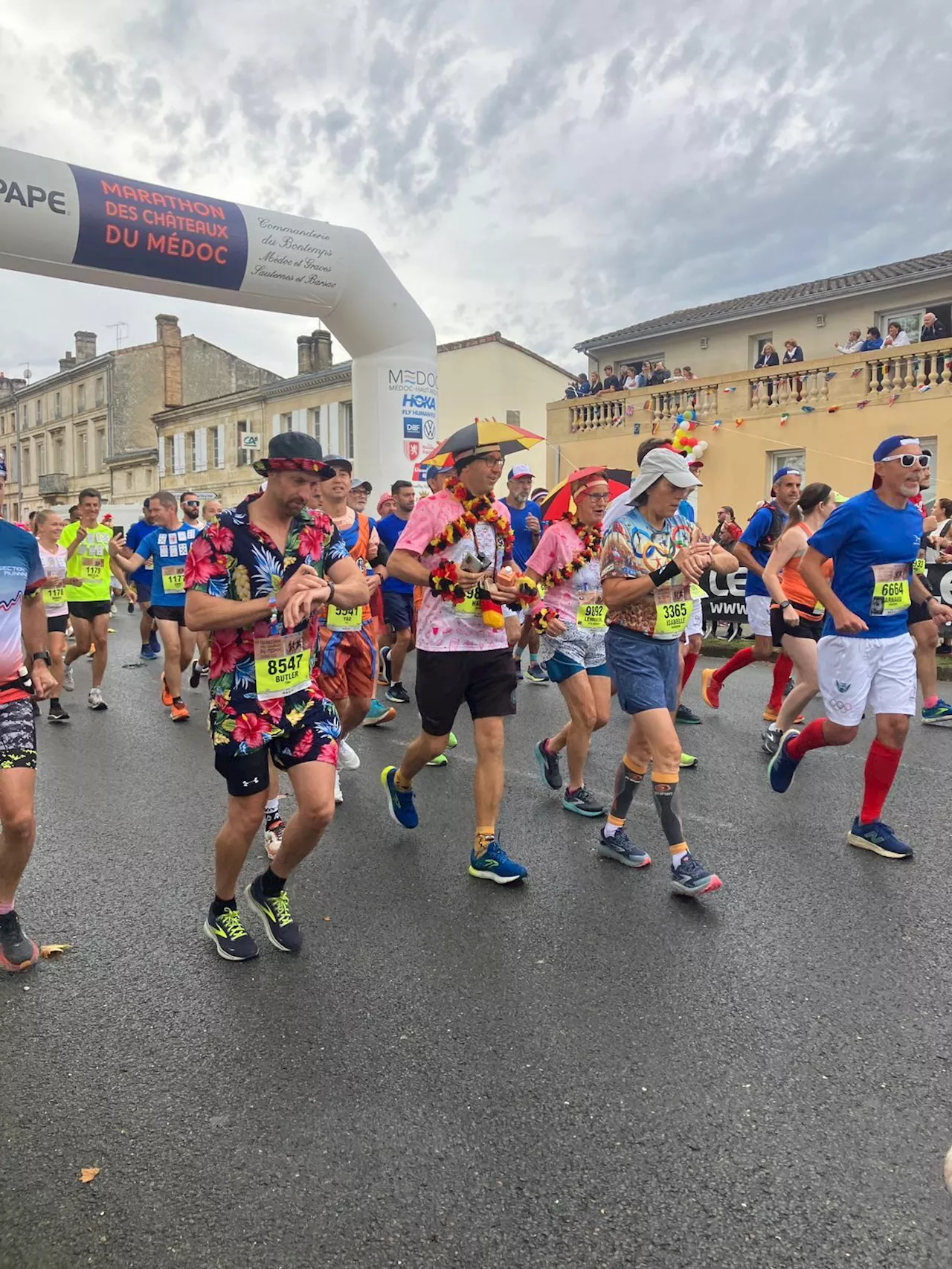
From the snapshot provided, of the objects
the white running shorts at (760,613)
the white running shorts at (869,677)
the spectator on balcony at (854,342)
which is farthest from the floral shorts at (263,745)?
the spectator on balcony at (854,342)

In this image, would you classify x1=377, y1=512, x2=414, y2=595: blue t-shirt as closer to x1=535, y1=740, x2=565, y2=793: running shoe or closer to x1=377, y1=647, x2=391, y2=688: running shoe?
x1=377, y1=647, x2=391, y2=688: running shoe

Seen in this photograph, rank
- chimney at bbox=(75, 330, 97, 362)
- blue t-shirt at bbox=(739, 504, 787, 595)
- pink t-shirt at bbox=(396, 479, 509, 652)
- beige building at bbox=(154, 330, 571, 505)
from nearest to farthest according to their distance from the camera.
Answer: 1. pink t-shirt at bbox=(396, 479, 509, 652)
2. blue t-shirt at bbox=(739, 504, 787, 595)
3. beige building at bbox=(154, 330, 571, 505)
4. chimney at bbox=(75, 330, 97, 362)

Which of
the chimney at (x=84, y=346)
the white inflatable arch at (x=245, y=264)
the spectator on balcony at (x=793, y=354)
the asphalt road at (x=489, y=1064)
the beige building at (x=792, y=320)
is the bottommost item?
the asphalt road at (x=489, y=1064)

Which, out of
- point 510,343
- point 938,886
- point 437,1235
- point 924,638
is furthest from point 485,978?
point 510,343

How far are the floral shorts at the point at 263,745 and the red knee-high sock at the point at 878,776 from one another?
282cm

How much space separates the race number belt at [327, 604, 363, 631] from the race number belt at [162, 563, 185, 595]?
3022 millimetres

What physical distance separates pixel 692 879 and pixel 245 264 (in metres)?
10.6

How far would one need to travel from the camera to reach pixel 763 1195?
2105 mm

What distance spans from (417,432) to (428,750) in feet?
31.0

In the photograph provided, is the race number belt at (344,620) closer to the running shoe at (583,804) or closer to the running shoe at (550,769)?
the running shoe at (550,769)

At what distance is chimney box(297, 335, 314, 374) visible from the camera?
38406mm

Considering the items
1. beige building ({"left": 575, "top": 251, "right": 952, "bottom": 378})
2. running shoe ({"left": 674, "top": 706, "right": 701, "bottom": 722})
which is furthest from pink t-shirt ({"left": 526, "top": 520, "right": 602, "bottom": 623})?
beige building ({"left": 575, "top": 251, "right": 952, "bottom": 378})

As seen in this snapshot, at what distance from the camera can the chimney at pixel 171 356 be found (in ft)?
147

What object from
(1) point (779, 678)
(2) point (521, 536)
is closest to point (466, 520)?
(1) point (779, 678)
